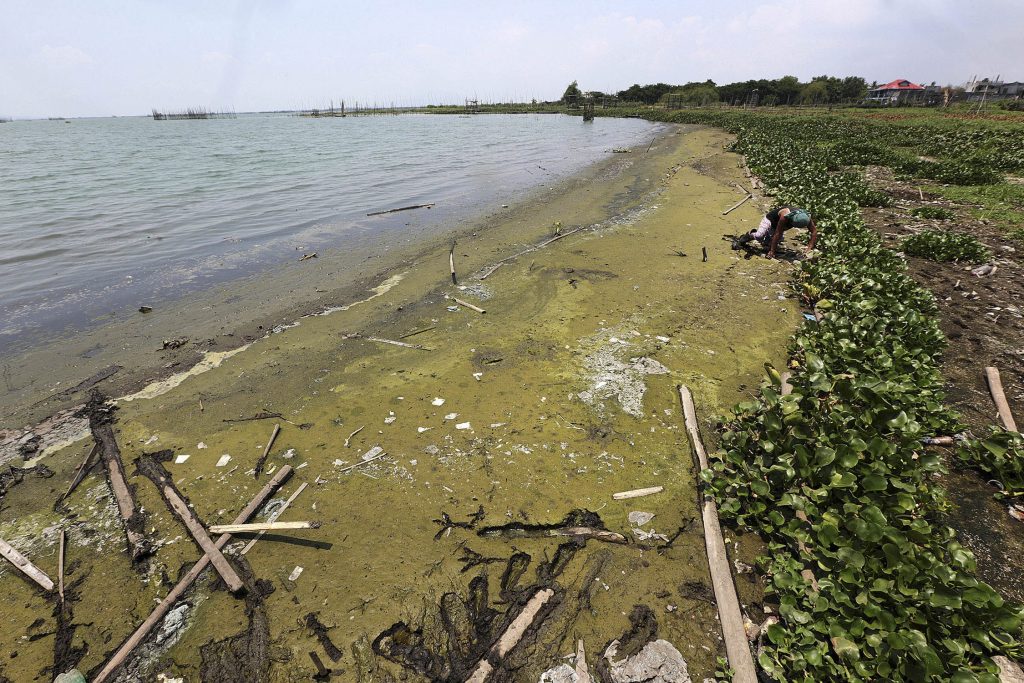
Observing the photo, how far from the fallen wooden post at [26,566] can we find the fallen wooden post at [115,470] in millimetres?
599

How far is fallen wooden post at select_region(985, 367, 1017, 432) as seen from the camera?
5.22 metres

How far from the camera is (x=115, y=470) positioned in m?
5.05

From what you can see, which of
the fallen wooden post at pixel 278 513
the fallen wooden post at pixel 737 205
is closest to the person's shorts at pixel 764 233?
the fallen wooden post at pixel 737 205

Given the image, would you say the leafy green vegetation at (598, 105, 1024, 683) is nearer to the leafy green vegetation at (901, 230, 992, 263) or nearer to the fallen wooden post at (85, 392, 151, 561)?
the leafy green vegetation at (901, 230, 992, 263)

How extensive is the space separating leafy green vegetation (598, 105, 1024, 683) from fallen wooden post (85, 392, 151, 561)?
5685 mm

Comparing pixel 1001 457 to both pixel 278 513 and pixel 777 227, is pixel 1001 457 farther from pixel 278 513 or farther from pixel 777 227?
pixel 278 513

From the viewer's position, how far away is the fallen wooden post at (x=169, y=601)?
324 centimetres

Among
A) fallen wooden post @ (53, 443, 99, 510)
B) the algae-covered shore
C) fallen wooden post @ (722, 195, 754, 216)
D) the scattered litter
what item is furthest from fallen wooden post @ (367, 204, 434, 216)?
the scattered litter

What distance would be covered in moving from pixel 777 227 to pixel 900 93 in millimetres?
92703

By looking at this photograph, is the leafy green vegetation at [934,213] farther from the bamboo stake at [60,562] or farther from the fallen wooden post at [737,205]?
the bamboo stake at [60,562]

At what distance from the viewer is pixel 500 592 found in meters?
3.68

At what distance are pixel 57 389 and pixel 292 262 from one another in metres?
6.38

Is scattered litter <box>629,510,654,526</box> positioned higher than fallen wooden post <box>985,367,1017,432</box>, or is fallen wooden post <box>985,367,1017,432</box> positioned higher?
fallen wooden post <box>985,367,1017,432</box>

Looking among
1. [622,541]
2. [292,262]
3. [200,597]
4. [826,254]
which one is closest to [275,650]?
[200,597]
